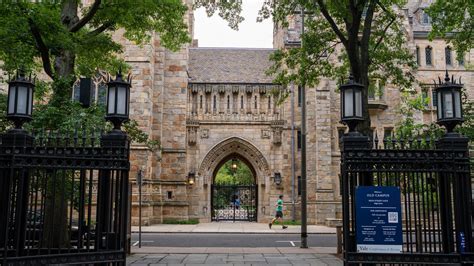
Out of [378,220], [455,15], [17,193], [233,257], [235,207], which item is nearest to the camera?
[17,193]

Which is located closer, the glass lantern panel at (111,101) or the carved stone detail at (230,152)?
the glass lantern panel at (111,101)

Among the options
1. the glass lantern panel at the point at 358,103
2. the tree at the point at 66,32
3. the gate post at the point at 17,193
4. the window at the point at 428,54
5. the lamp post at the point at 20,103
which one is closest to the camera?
the gate post at the point at 17,193

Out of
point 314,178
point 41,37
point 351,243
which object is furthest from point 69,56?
point 314,178

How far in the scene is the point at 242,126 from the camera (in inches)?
1115

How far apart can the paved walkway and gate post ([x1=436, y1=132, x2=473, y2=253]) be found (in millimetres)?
4078

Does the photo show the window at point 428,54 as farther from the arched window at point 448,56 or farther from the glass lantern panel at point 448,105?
the glass lantern panel at point 448,105

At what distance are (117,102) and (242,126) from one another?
21135 millimetres

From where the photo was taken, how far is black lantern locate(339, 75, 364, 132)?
7.30m

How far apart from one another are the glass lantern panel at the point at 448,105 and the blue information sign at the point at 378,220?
1480 mm

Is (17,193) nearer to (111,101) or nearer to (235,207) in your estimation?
(111,101)

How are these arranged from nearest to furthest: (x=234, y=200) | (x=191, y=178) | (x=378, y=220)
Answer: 1. (x=378, y=220)
2. (x=191, y=178)
3. (x=234, y=200)

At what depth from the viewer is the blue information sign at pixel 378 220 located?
6797 mm

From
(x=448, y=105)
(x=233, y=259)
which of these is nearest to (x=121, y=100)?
(x=448, y=105)

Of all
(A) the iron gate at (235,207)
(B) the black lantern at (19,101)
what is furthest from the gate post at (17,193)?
(A) the iron gate at (235,207)
